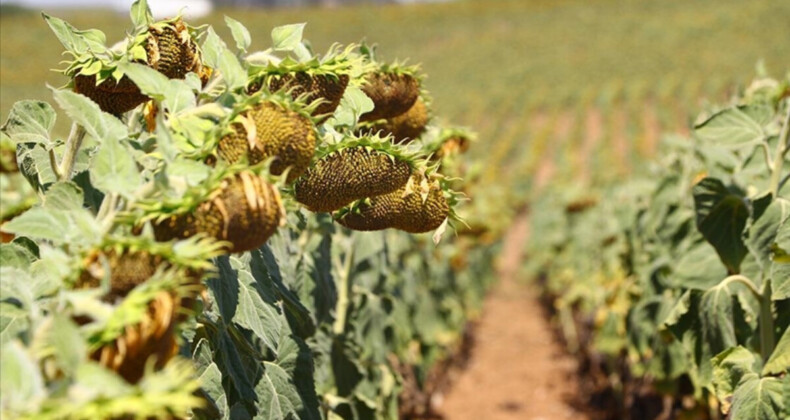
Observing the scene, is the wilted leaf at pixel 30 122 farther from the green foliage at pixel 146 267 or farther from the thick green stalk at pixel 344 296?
the thick green stalk at pixel 344 296

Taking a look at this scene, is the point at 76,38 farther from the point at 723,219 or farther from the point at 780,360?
the point at 723,219

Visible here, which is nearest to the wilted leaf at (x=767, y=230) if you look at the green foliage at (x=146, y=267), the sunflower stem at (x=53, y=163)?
the green foliage at (x=146, y=267)

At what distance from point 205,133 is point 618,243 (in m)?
5.18

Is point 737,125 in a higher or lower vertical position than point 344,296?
higher

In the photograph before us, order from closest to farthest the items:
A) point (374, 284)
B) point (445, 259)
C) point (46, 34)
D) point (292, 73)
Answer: point (292, 73) < point (374, 284) < point (445, 259) < point (46, 34)

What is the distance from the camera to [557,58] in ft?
142

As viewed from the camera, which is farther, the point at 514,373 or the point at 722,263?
the point at 514,373

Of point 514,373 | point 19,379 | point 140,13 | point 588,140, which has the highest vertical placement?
point 588,140

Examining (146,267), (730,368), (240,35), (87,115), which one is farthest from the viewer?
(730,368)

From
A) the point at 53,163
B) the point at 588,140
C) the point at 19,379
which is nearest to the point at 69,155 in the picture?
the point at 53,163

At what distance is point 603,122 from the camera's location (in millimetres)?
32375

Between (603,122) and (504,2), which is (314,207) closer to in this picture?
(603,122)

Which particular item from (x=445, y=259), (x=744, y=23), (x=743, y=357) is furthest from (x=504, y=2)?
(x=743, y=357)

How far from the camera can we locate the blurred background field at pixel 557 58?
2986cm
